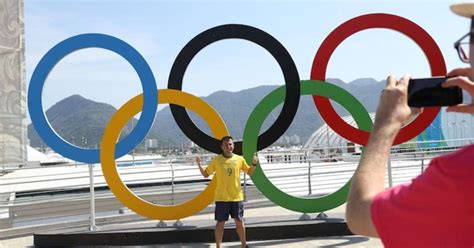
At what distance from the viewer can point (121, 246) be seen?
6961 millimetres

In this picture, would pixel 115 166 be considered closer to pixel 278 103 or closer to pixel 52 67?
pixel 52 67

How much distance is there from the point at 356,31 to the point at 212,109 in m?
2.73

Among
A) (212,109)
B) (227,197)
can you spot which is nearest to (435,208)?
(227,197)

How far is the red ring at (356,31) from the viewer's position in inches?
289

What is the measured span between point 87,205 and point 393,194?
35.8 ft

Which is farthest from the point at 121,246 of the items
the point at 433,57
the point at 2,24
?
the point at 2,24

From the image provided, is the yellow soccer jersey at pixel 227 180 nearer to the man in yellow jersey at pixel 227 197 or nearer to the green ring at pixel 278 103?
the man in yellow jersey at pixel 227 197

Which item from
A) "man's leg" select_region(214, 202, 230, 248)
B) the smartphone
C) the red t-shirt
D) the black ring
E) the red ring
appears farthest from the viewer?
the black ring

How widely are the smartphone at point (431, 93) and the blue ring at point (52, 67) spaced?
6584 mm

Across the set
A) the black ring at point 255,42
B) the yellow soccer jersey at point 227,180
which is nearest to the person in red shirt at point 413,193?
the yellow soccer jersey at point 227,180

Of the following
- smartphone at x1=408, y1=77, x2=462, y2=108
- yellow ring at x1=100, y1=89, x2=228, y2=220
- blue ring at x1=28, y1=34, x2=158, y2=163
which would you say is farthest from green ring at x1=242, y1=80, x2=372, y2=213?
smartphone at x1=408, y1=77, x2=462, y2=108

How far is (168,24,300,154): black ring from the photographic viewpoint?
7.59m

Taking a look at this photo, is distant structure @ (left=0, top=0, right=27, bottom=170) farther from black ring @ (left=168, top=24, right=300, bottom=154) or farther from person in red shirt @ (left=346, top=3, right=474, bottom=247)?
person in red shirt @ (left=346, top=3, right=474, bottom=247)

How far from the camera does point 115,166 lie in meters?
7.46
